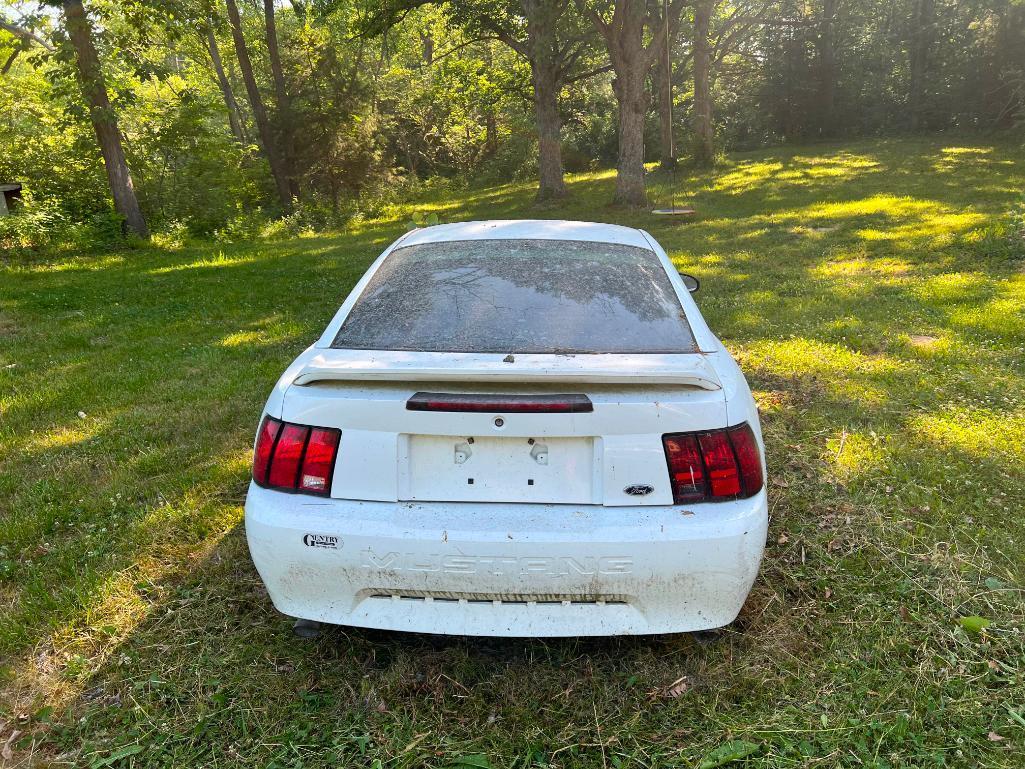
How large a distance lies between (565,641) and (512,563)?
0.79m

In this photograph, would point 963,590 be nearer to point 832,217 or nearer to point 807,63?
point 832,217

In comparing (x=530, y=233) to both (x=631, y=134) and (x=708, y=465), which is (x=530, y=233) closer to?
(x=708, y=465)

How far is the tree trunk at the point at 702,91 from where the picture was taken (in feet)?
68.4

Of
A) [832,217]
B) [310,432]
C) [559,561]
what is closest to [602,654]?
[559,561]

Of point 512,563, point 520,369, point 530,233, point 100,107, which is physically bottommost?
point 512,563

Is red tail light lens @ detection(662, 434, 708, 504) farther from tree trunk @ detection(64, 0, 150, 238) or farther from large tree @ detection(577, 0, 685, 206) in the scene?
tree trunk @ detection(64, 0, 150, 238)

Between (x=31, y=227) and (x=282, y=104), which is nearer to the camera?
(x=31, y=227)

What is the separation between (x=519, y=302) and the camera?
2648mm

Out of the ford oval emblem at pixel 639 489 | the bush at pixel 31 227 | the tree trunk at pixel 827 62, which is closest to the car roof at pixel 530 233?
the ford oval emblem at pixel 639 489

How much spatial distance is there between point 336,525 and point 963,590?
261 centimetres

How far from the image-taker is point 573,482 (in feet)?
6.76

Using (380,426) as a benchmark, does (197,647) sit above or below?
below

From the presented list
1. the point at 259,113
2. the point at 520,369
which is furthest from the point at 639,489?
the point at 259,113

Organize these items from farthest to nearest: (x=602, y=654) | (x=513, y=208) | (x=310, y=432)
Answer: (x=513, y=208) → (x=602, y=654) → (x=310, y=432)
